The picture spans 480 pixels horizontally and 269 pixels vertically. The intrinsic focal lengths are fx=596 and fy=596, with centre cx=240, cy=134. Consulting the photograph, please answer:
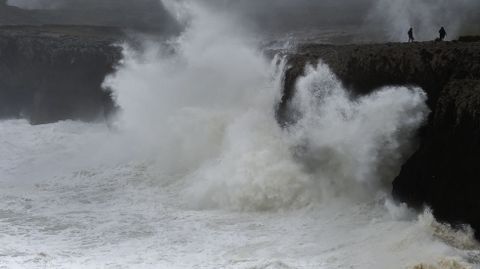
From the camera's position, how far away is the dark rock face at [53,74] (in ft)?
88.9

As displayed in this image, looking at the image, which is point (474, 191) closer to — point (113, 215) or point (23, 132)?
point (113, 215)

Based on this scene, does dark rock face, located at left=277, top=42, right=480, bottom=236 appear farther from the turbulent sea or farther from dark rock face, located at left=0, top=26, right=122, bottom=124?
dark rock face, located at left=0, top=26, right=122, bottom=124

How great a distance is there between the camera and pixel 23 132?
2558cm

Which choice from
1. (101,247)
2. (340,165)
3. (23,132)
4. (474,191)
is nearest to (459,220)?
(474,191)

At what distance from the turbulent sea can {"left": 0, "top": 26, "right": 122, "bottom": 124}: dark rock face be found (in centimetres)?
525

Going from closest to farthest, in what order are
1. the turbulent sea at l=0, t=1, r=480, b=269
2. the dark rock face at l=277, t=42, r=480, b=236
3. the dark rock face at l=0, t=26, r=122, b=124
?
the dark rock face at l=277, t=42, r=480, b=236
the turbulent sea at l=0, t=1, r=480, b=269
the dark rock face at l=0, t=26, r=122, b=124

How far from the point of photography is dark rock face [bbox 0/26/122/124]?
27.1 metres

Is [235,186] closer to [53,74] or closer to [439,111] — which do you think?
[439,111]

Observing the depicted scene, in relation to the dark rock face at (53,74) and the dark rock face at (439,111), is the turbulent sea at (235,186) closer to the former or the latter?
the dark rock face at (439,111)

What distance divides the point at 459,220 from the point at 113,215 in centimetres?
828

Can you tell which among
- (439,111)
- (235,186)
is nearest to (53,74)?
(235,186)

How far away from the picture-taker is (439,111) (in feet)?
37.9

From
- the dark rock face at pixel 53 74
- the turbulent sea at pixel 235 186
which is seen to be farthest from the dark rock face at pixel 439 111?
the dark rock face at pixel 53 74

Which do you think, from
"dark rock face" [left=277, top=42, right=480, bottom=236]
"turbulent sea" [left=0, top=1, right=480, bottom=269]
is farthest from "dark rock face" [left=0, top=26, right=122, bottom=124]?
"dark rock face" [left=277, top=42, right=480, bottom=236]
